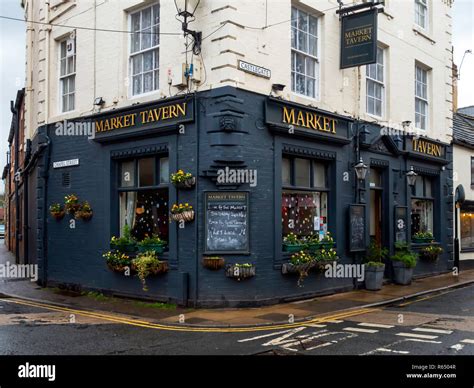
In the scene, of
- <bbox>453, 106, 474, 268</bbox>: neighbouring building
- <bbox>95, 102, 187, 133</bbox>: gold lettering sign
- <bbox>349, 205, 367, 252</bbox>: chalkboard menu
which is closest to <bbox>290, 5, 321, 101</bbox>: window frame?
<bbox>95, 102, 187, 133</bbox>: gold lettering sign

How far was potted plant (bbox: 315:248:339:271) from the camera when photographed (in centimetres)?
1385

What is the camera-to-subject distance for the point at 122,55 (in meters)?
Answer: 14.4

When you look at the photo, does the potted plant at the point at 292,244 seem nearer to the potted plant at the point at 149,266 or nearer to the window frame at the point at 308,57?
the potted plant at the point at 149,266

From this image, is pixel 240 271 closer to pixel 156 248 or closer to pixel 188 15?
pixel 156 248

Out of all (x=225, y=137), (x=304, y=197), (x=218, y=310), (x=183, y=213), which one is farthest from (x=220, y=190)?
(x=304, y=197)

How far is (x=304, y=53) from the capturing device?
47.2 feet

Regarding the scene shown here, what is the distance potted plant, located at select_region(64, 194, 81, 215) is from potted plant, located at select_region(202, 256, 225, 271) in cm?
516

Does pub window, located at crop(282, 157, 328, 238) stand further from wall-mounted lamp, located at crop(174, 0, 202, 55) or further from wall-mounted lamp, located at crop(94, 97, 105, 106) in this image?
wall-mounted lamp, located at crop(94, 97, 105, 106)

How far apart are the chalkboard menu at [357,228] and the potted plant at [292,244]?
2.03m

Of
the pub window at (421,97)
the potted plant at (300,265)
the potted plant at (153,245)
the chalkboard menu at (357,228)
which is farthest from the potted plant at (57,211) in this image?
the pub window at (421,97)

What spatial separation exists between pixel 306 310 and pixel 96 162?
708 cm

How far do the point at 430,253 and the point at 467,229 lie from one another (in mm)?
4411
